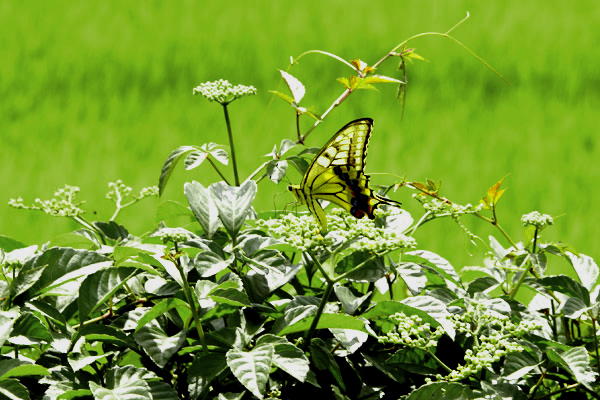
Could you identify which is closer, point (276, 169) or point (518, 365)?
point (518, 365)

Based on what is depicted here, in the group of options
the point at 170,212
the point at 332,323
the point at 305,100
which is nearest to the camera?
the point at 332,323

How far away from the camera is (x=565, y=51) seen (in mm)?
4664

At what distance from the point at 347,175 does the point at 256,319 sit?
0.41m

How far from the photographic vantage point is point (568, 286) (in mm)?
1468

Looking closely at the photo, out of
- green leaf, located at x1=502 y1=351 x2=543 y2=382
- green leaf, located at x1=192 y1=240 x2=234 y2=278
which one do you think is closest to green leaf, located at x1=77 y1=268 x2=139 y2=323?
green leaf, located at x1=192 y1=240 x2=234 y2=278

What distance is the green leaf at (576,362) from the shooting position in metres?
1.28

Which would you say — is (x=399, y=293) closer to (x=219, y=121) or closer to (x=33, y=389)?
(x=33, y=389)

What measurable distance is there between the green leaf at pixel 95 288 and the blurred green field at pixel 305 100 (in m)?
1.92

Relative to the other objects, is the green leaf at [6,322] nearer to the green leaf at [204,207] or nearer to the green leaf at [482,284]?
the green leaf at [204,207]

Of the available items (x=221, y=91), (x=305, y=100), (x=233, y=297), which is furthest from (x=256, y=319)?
(x=305, y=100)

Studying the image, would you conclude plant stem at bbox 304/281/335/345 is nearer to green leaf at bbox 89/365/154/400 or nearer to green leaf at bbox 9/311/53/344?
green leaf at bbox 89/365/154/400

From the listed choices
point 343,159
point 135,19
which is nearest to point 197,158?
point 343,159

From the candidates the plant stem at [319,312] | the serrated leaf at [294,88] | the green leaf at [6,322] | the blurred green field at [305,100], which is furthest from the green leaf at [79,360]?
the blurred green field at [305,100]

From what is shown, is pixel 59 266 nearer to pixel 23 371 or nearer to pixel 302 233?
pixel 23 371
